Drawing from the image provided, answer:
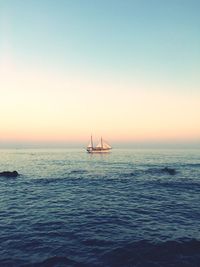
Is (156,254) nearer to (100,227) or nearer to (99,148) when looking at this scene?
(100,227)

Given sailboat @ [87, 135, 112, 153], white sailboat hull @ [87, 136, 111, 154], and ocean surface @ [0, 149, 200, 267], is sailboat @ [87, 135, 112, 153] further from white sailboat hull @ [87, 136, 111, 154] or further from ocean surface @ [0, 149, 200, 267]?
ocean surface @ [0, 149, 200, 267]

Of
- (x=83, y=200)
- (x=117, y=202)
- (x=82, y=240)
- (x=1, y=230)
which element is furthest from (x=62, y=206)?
(x=82, y=240)

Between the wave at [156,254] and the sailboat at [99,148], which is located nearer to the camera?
the wave at [156,254]

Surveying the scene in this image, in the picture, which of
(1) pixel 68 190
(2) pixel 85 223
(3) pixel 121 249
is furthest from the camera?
(1) pixel 68 190

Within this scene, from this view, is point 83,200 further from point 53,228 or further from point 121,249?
point 121,249

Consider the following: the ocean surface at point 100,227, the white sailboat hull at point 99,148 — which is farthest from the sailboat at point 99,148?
the ocean surface at point 100,227

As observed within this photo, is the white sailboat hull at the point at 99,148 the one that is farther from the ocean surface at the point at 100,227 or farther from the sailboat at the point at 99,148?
the ocean surface at the point at 100,227

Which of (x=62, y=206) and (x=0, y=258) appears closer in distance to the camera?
(x=0, y=258)

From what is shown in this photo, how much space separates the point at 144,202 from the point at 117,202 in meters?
3.03

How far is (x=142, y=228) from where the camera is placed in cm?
1992

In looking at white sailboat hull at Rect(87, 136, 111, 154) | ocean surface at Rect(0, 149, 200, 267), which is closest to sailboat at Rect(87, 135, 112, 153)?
white sailboat hull at Rect(87, 136, 111, 154)

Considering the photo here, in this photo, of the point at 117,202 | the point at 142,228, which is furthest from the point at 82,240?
the point at 117,202

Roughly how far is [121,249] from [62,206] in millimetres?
12712

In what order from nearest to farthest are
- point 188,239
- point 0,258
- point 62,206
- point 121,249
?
point 0,258 → point 121,249 → point 188,239 → point 62,206
